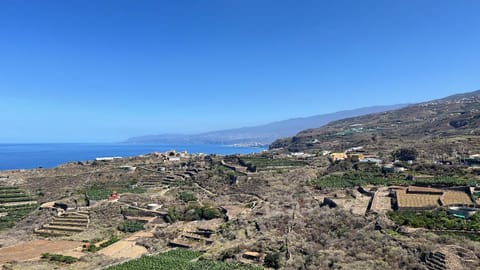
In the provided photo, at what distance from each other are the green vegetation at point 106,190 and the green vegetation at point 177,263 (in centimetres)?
1948

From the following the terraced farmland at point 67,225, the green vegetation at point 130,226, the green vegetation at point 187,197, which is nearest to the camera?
the terraced farmland at point 67,225

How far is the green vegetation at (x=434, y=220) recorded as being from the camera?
22503 millimetres

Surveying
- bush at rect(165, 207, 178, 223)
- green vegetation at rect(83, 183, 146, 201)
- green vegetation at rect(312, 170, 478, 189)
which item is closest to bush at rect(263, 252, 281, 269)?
bush at rect(165, 207, 178, 223)

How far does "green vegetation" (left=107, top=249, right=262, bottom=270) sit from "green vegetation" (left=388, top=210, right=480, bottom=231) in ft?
34.3

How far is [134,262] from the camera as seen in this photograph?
82.0 feet

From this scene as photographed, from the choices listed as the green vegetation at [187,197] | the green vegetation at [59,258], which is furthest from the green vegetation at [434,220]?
the green vegetation at [187,197]

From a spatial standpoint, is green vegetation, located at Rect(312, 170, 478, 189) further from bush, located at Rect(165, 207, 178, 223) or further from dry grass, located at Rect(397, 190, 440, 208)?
bush, located at Rect(165, 207, 178, 223)

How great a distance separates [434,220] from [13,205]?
40704mm

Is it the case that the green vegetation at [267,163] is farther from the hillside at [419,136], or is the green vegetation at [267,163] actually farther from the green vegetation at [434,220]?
the green vegetation at [434,220]

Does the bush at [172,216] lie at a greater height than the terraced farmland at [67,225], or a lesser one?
lesser

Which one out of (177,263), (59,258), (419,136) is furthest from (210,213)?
(419,136)

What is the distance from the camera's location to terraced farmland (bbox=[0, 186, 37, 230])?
1427 inches

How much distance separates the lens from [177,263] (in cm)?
2434

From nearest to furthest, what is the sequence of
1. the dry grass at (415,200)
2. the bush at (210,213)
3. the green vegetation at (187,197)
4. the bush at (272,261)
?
the bush at (272,261) → the dry grass at (415,200) → the bush at (210,213) → the green vegetation at (187,197)
